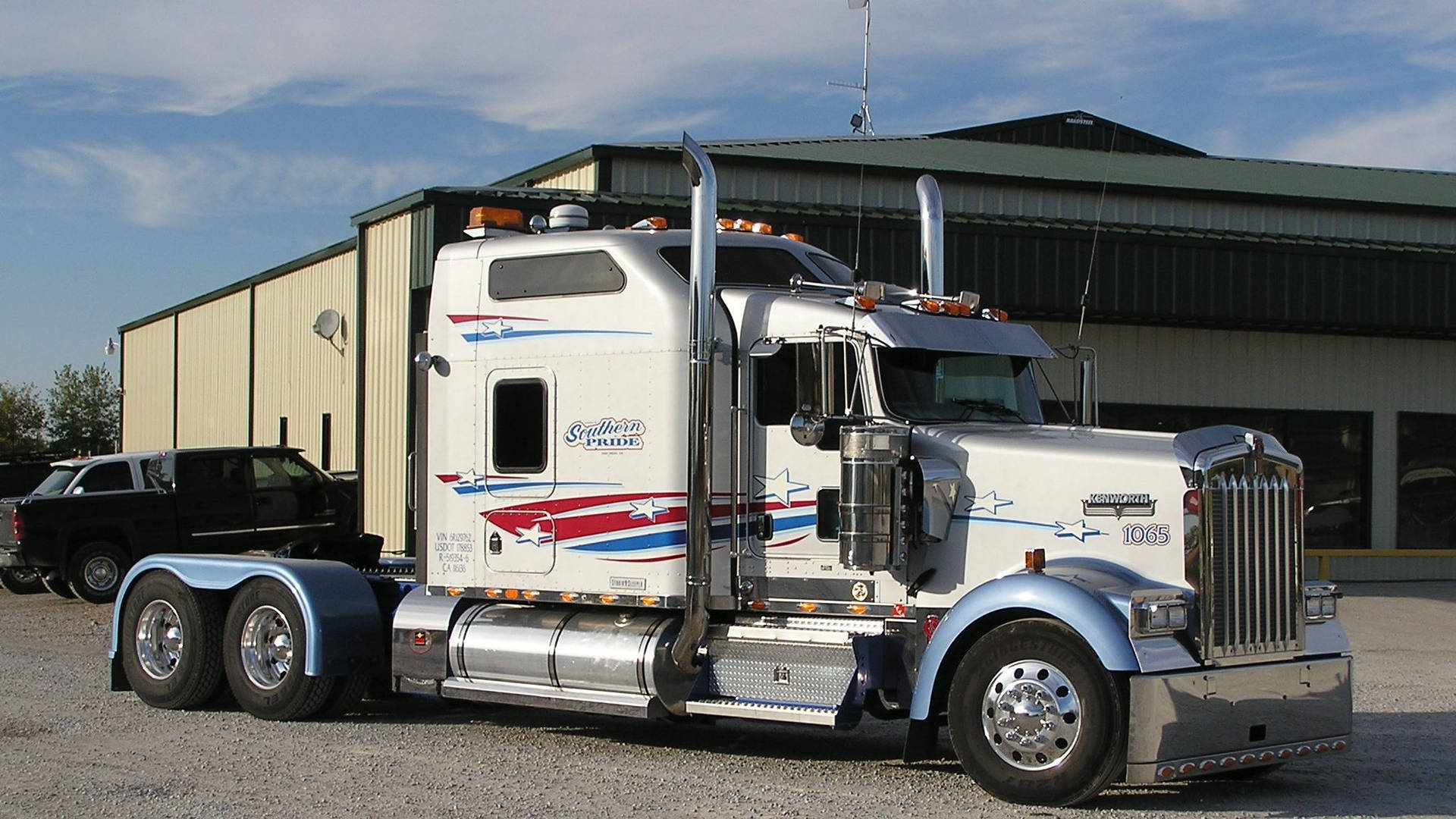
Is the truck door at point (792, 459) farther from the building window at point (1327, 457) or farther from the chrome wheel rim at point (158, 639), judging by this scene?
the building window at point (1327, 457)

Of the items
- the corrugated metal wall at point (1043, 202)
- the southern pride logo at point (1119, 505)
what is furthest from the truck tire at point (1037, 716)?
the corrugated metal wall at point (1043, 202)

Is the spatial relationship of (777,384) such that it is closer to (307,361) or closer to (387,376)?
(387,376)

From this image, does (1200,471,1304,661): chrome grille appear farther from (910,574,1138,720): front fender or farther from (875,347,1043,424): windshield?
(875,347,1043,424): windshield

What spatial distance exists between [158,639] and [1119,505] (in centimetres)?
744

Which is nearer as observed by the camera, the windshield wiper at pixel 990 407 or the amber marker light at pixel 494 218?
the windshield wiper at pixel 990 407

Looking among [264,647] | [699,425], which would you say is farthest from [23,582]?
[699,425]

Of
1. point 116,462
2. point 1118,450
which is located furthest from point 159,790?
point 116,462

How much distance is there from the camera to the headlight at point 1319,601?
30.3 ft

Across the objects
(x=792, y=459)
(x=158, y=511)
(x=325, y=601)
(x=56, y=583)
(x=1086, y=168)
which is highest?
(x=1086, y=168)

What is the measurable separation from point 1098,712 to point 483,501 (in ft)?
14.9

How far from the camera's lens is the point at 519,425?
35.9ft

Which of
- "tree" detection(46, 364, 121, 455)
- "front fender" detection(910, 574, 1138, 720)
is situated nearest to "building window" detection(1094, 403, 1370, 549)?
"front fender" detection(910, 574, 1138, 720)

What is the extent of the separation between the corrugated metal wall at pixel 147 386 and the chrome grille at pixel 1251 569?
32.6 m

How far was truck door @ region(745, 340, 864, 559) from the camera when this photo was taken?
9.63 m
